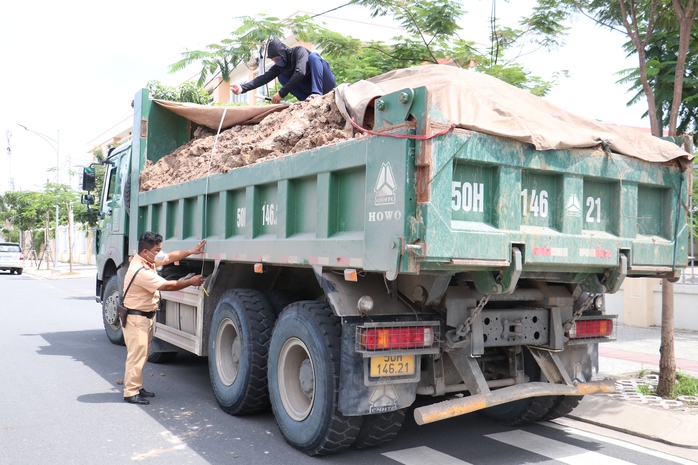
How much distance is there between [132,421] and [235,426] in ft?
3.01

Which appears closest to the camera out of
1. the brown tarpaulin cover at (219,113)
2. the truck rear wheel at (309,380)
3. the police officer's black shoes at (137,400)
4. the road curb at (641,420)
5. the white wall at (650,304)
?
the truck rear wheel at (309,380)

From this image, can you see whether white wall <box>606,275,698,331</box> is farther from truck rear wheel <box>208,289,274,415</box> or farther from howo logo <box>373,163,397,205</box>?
howo logo <box>373,163,397,205</box>

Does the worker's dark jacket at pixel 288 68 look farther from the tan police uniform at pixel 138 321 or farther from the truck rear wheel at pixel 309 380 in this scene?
the truck rear wheel at pixel 309 380

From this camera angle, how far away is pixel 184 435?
499 centimetres

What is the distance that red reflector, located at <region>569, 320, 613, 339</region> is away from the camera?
491 cm

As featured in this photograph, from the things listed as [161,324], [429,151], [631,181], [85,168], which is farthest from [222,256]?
[85,168]

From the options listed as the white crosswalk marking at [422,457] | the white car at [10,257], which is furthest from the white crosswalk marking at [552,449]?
the white car at [10,257]

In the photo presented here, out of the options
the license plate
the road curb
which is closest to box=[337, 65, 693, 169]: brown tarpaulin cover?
the license plate

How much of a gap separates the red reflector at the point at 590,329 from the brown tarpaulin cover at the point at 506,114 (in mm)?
1341

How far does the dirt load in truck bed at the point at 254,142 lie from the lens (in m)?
4.97

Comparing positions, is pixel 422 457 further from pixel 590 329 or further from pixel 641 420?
pixel 641 420

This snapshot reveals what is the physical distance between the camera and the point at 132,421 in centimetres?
539

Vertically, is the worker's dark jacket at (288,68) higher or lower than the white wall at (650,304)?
higher

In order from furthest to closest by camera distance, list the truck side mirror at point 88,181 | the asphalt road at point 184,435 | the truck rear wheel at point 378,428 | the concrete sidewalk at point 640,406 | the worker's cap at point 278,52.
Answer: the truck side mirror at point 88,181, the worker's cap at point 278,52, the concrete sidewalk at point 640,406, the asphalt road at point 184,435, the truck rear wheel at point 378,428
